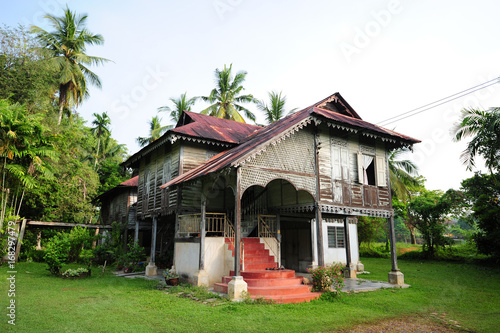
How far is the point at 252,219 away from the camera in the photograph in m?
14.5

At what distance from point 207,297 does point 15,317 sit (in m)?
4.64

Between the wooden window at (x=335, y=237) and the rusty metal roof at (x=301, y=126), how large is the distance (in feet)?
23.7

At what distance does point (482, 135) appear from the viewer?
17.1 metres

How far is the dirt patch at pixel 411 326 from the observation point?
6957mm

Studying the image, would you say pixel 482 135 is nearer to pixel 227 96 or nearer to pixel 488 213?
pixel 488 213

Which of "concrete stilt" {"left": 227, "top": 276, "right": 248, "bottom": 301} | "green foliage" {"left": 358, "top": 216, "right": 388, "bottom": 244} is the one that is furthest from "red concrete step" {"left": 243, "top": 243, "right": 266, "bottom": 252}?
"green foliage" {"left": 358, "top": 216, "right": 388, "bottom": 244}

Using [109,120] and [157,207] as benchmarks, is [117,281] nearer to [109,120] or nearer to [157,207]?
[157,207]

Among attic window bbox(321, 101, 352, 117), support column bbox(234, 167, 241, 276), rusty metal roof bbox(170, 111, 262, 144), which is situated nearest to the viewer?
support column bbox(234, 167, 241, 276)

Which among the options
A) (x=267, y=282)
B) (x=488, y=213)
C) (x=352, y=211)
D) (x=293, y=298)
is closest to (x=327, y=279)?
(x=293, y=298)

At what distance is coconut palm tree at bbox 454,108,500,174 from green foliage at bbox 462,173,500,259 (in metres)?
1.35

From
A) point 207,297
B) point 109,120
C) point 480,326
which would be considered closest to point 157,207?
point 207,297

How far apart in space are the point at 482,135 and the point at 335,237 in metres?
9.55

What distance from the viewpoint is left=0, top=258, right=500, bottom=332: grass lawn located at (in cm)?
666

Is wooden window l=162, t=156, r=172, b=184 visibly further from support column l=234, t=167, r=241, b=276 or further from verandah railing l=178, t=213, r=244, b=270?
support column l=234, t=167, r=241, b=276
